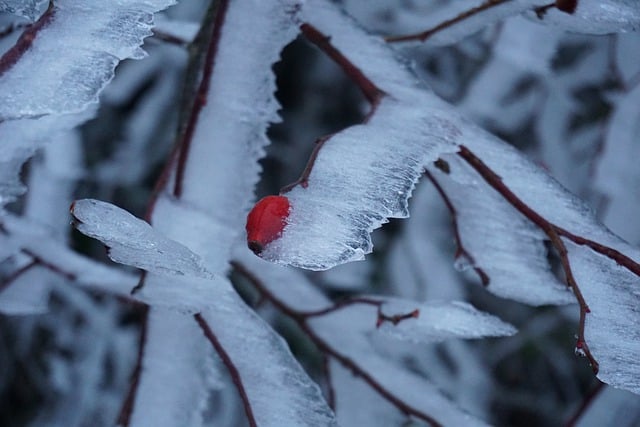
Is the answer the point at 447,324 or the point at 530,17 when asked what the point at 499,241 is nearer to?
the point at 447,324

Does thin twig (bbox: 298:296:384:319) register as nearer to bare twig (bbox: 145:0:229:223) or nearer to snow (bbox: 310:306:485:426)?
snow (bbox: 310:306:485:426)

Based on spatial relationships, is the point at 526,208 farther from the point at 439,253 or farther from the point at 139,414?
the point at 439,253

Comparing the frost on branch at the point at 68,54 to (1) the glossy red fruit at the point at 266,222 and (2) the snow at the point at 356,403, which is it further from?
(2) the snow at the point at 356,403

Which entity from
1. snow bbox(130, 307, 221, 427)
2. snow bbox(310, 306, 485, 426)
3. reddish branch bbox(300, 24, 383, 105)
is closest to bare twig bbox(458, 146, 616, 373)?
reddish branch bbox(300, 24, 383, 105)

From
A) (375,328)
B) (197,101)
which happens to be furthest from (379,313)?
(197,101)

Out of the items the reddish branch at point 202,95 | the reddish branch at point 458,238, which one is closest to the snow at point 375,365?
the reddish branch at point 458,238

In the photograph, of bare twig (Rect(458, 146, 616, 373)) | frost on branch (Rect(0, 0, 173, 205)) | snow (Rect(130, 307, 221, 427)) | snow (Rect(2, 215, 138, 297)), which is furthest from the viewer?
snow (Rect(2, 215, 138, 297))

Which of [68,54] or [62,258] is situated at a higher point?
[68,54]
